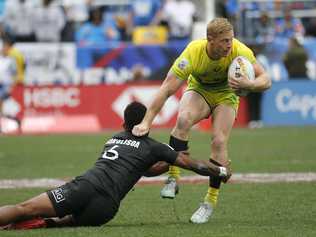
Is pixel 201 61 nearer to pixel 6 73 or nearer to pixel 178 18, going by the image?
pixel 6 73

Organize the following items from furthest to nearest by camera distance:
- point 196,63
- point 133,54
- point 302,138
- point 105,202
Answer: point 133,54, point 302,138, point 196,63, point 105,202

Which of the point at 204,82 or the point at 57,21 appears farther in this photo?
the point at 57,21

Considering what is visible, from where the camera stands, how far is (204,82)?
10.8 meters

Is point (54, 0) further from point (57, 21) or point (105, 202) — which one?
point (105, 202)

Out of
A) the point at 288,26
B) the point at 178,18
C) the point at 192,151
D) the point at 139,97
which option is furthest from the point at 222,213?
the point at 288,26

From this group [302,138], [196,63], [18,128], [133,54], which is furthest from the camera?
[133,54]

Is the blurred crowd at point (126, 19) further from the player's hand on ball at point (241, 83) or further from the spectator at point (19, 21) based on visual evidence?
the player's hand on ball at point (241, 83)

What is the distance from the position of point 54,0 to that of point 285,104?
7309mm

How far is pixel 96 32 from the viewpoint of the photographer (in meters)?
26.9

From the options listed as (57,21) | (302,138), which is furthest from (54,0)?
(302,138)

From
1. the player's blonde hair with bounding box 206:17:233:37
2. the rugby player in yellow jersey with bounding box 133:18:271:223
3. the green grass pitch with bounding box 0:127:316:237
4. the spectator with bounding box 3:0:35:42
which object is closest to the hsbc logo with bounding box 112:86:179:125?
the green grass pitch with bounding box 0:127:316:237

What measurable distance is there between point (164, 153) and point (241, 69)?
A: 4.00 ft

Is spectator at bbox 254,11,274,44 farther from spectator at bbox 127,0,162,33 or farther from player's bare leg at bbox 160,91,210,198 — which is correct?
player's bare leg at bbox 160,91,210,198

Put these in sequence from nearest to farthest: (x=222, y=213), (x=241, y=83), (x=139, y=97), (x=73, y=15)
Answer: (x=241, y=83) → (x=222, y=213) → (x=139, y=97) → (x=73, y=15)
